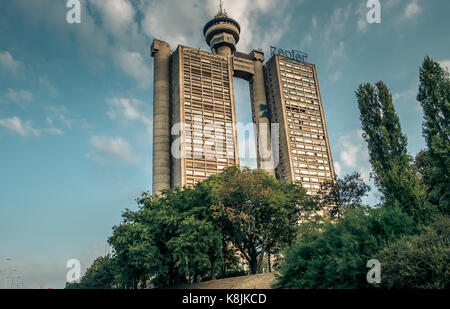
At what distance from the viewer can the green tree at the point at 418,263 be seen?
11117 millimetres

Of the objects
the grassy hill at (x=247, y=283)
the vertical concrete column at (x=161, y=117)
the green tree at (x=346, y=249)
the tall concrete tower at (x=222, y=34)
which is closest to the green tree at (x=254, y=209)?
the grassy hill at (x=247, y=283)

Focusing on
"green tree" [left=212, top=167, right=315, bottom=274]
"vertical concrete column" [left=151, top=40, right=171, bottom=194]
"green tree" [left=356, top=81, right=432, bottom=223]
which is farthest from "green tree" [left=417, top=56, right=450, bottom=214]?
"vertical concrete column" [left=151, top=40, right=171, bottom=194]

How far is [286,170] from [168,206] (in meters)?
89.5

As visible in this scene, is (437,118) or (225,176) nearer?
(437,118)

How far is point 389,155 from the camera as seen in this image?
920 inches

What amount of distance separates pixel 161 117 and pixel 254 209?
3366 inches

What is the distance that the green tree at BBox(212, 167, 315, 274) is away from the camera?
29859 mm

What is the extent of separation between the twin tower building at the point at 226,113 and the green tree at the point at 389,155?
2894 inches

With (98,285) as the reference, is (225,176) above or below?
above

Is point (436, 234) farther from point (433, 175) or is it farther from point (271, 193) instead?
point (271, 193)

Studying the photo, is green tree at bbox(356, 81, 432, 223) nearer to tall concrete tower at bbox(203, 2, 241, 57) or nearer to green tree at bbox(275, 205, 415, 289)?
green tree at bbox(275, 205, 415, 289)

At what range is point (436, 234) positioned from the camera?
1298cm

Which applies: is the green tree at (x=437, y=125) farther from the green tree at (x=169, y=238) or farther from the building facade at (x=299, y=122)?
the building facade at (x=299, y=122)
